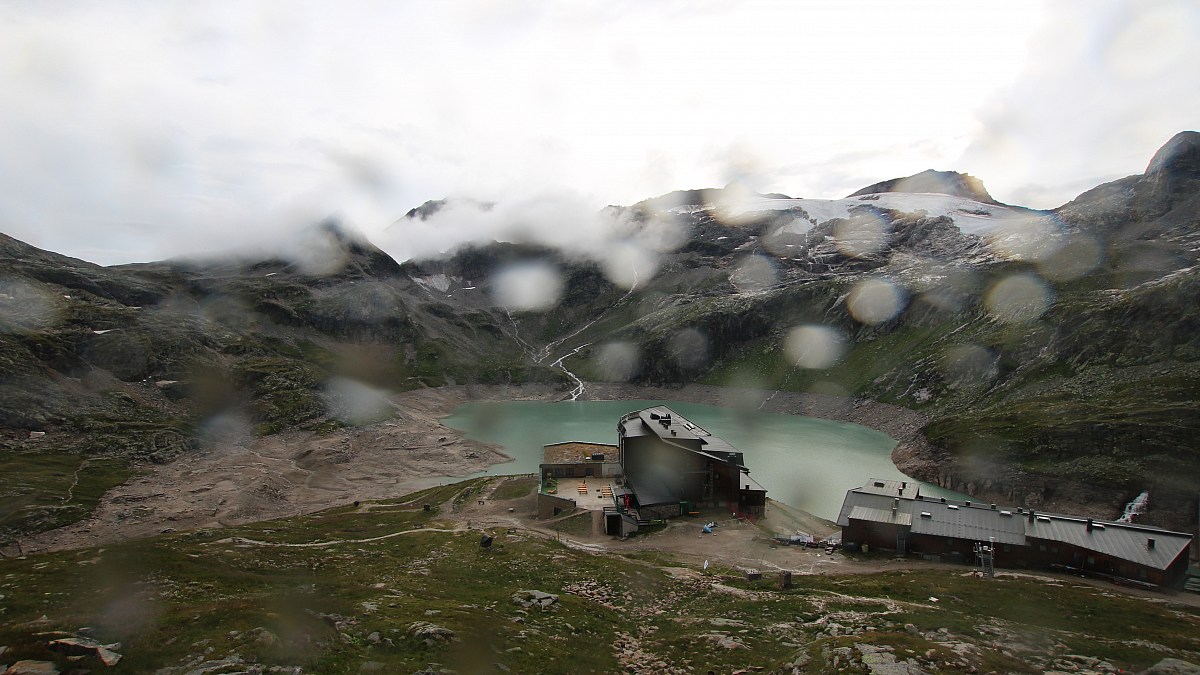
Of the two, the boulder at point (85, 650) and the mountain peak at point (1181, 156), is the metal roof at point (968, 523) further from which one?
the mountain peak at point (1181, 156)

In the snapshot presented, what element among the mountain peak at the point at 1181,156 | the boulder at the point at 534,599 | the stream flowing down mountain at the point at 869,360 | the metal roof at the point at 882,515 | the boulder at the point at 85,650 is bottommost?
the boulder at the point at 534,599

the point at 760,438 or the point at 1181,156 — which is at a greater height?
the point at 1181,156

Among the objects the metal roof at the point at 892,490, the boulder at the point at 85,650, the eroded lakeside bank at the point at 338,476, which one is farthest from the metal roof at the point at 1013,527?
the boulder at the point at 85,650

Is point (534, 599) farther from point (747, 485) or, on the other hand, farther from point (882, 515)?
point (747, 485)

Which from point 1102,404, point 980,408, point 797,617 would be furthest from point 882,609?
point 980,408

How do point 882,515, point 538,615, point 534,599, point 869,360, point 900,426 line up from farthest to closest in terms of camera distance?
1. point 869,360
2. point 900,426
3. point 882,515
4. point 534,599
5. point 538,615

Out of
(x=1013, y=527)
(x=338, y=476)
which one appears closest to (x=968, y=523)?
(x=1013, y=527)

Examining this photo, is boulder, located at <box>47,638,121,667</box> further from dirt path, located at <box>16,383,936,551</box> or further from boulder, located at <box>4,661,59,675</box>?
dirt path, located at <box>16,383,936,551</box>
